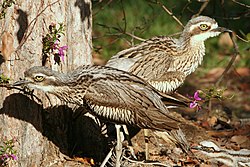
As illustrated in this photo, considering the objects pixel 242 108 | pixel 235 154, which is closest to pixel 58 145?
pixel 235 154

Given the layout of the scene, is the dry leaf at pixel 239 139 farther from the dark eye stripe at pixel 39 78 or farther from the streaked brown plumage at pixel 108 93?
the dark eye stripe at pixel 39 78

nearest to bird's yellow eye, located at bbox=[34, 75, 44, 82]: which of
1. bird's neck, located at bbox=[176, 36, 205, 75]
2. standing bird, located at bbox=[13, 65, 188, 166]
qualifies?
standing bird, located at bbox=[13, 65, 188, 166]

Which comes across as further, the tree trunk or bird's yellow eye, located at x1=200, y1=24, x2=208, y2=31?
bird's yellow eye, located at x1=200, y1=24, x2=208, y2=31

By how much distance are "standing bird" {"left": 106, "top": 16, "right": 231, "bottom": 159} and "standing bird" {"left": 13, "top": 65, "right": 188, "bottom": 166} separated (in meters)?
0.94

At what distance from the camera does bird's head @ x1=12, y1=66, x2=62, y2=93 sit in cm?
544

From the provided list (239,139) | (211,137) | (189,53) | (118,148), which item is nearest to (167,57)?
(189,53)

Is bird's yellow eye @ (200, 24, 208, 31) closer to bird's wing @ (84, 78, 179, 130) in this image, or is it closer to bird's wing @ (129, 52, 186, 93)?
bird's wing @ (129, 52, 186, 93)

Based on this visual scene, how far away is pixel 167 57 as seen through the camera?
7066 mm

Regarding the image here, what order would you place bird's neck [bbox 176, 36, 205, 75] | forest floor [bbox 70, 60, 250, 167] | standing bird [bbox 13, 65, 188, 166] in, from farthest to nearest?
bird's neck [bbox 176, 36, 205, 75], forest floor [bbox 70, 60, 250, 167], standing bird [bbox 13, 65, 188, 166]

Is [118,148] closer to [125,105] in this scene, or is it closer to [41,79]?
[125,105]

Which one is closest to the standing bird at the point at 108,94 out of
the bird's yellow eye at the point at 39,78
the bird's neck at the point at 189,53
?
the bird's yellow eye at the point at 39,78

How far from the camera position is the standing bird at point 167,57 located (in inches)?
266

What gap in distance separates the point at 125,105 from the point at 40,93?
2.64 feet

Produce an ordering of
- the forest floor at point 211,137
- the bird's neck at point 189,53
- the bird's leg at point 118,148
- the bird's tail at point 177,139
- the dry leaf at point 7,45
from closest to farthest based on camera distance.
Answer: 1. the dry leaf at point 7,45
2. the bird's leg at point 118,148
3. the bird's tail at point 177,139
4. the forest floor at point 211,137
5. the bird's neck at point 189,53
